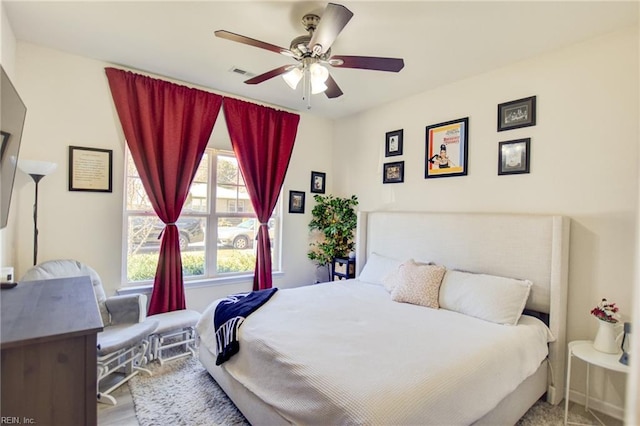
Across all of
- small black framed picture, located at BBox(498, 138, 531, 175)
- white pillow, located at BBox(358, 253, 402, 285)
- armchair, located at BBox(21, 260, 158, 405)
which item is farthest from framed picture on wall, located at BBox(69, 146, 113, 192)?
small black framed picture, located at BBox(498, 138, 531, 175)

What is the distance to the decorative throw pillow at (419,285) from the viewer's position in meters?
2.69

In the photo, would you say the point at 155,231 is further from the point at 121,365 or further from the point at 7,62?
the point at 7,62

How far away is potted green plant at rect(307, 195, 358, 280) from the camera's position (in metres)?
4.20

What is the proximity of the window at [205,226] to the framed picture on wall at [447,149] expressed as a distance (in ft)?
6.96

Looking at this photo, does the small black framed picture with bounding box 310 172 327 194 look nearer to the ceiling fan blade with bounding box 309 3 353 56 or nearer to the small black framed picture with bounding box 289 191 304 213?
the small black framed picture with bounding box 289 191 304 213

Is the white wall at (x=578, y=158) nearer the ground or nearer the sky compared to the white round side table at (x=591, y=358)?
nearer the sky

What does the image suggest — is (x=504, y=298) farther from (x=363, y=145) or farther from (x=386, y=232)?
(x=363, y=145)

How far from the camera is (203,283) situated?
3.53 meters

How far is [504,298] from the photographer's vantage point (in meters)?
2.38

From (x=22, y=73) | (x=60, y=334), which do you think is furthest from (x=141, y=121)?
(x=60, y=334)

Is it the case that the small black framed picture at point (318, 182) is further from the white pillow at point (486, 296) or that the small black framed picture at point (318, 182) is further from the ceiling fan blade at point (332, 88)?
the white pillow at point (486, 296)

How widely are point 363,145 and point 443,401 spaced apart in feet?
10.7

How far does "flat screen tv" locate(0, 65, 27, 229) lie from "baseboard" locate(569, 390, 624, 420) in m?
3.87

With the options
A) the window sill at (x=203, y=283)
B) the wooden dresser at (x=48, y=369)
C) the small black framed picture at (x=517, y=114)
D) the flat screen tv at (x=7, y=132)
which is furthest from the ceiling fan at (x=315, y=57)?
the window sill at (x=203, y=283)
